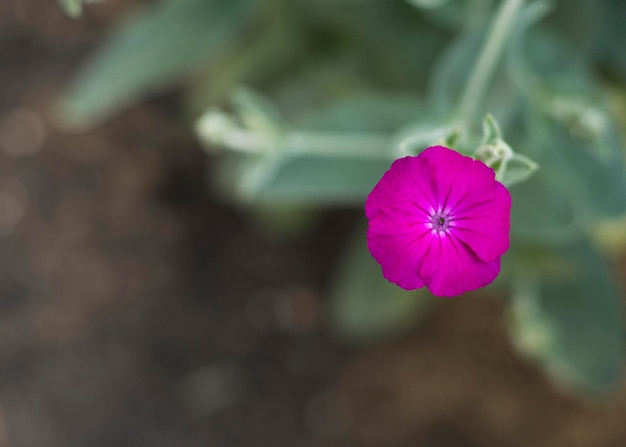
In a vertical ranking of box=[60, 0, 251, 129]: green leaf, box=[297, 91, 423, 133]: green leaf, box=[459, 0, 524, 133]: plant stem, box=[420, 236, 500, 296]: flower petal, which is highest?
box=[60, 0, 251, 129]: green leaf

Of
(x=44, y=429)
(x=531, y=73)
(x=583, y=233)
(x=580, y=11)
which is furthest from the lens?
(x=44, y=429)

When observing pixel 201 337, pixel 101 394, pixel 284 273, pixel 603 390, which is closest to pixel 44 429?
pixel 101 394

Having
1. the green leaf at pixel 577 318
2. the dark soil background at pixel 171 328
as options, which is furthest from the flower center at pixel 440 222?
the dark soil background at pixel 171 328

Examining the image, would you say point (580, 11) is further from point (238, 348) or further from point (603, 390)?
point (238, 348)

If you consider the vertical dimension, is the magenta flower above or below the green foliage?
below

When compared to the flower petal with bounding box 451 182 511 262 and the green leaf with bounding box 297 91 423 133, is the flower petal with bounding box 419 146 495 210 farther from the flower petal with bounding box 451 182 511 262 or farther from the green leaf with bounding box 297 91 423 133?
the green leaf with bounding box 297 91 423 133

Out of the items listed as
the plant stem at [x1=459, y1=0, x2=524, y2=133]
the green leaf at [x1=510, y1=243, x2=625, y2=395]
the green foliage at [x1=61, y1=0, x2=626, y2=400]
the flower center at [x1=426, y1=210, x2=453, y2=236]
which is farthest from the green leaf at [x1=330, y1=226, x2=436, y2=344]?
the flower center at [x1=426, y1=210, x2=453, y2=236]
